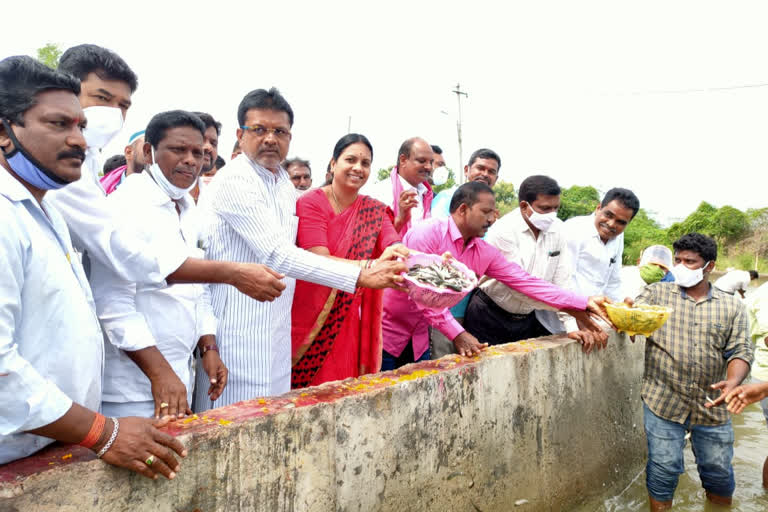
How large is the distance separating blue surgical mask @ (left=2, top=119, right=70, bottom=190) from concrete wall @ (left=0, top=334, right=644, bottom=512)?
863 millimetres

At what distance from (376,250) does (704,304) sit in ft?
8.02

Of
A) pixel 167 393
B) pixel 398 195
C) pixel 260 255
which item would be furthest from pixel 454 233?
pixel 167 393

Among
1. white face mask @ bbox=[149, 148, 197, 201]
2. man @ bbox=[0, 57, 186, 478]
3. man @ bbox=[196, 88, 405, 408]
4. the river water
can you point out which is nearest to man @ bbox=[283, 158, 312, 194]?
man @ bbox=[196, 88, 405, 408]

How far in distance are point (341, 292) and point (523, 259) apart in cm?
176

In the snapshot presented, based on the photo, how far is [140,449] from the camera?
159cm

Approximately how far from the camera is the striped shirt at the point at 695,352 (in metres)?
3.73

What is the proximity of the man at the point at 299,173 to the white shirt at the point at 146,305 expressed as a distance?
151 inches

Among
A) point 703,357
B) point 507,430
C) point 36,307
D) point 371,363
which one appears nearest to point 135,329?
point 36,307

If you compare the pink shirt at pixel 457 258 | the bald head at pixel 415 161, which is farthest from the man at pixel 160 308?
the bald head at pixel 415 161

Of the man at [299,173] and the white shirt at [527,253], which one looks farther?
the man at [299,173]

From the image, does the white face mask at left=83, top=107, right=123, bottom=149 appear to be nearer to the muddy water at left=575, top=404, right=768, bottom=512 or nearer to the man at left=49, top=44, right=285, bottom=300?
the man at left=49, top=44, right=285, bottom=300

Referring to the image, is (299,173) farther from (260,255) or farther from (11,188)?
(11,188)

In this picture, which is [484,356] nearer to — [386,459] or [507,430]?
[507,430]

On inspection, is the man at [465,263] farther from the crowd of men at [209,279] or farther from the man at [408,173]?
the man at [408,173]
